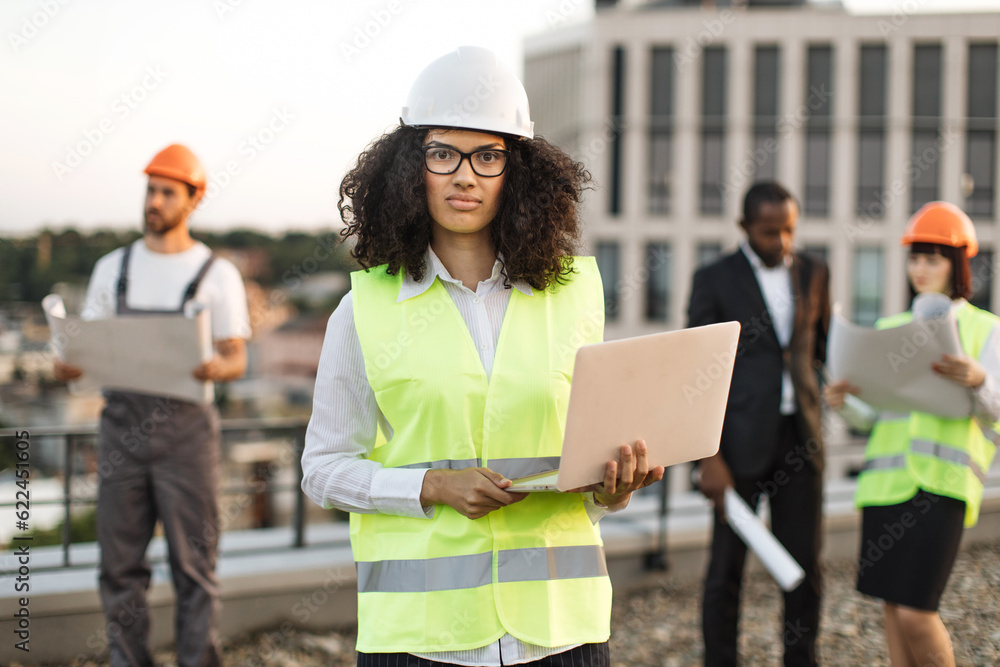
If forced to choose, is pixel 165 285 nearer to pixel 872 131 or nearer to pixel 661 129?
pixel 661 129

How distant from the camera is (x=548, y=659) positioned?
1.80m

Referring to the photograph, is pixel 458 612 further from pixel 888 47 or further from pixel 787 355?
pixel 888 47

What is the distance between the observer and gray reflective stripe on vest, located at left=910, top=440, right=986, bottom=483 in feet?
10.8

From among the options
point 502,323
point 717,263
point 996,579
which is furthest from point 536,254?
point 996,579

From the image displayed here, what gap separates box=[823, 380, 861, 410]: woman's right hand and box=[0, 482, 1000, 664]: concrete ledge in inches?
82.8

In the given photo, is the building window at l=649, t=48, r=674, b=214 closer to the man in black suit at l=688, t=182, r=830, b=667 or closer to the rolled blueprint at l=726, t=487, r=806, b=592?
the man in black suit at l=688, t=182, r=830, b=667

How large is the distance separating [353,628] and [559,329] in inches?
131

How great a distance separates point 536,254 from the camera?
1944mm

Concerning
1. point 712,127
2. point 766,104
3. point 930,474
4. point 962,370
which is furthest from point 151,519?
point 766,104

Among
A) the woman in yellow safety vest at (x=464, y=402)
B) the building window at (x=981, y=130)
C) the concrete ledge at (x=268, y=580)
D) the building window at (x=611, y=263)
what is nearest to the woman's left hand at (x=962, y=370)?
the woman in yellow safety vest at (x=464, y=402)

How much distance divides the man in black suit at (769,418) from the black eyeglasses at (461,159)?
6.96ft

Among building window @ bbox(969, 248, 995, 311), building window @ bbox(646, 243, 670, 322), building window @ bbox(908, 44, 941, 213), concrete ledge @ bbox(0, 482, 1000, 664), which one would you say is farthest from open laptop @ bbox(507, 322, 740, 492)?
building window @ bbox(908, 44, 941, 213)

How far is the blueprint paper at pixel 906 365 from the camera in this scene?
10.6ft

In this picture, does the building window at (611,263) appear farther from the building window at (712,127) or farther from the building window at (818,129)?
the building window at (818,129)
